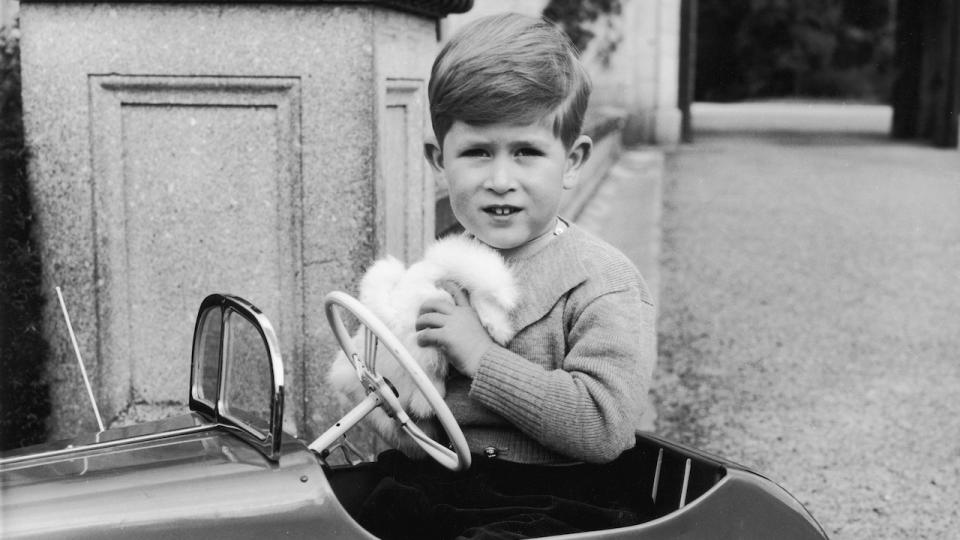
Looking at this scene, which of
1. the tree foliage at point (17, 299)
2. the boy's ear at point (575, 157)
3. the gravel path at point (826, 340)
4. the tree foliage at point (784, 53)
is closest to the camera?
the boy's ear at point (575, 157)

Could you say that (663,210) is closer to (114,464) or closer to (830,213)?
(830,213)

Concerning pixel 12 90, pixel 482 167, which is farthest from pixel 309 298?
pixel 482 167

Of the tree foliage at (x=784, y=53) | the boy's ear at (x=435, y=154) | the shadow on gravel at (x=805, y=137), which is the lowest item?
the shadow on gravel at (x=805, y=137)

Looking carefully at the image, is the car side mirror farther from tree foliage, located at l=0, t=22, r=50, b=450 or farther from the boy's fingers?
tree foliage, located at l=0, t=22, r=50, b=450

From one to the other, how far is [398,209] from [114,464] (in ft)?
5.68

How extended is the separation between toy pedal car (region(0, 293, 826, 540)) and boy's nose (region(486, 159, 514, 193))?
34cm

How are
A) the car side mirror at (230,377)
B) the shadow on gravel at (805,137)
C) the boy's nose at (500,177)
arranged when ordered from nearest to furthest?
the car side mirror at (230,377), the boy's nose at (500,177), the shadow on gravel at (805,137)

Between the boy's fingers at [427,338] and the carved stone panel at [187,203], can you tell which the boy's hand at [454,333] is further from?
the carved stone panel at [187,203]

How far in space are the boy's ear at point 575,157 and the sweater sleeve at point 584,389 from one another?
0.28 metres

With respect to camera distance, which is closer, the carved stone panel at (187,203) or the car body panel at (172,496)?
the car body panel at (172,496)

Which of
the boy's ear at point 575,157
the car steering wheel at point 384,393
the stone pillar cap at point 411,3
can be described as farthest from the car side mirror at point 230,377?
the stone pillar cap at point 411,3

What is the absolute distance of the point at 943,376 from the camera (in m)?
4.74

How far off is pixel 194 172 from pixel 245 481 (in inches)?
62.5

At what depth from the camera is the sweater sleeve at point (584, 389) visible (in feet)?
6.38
